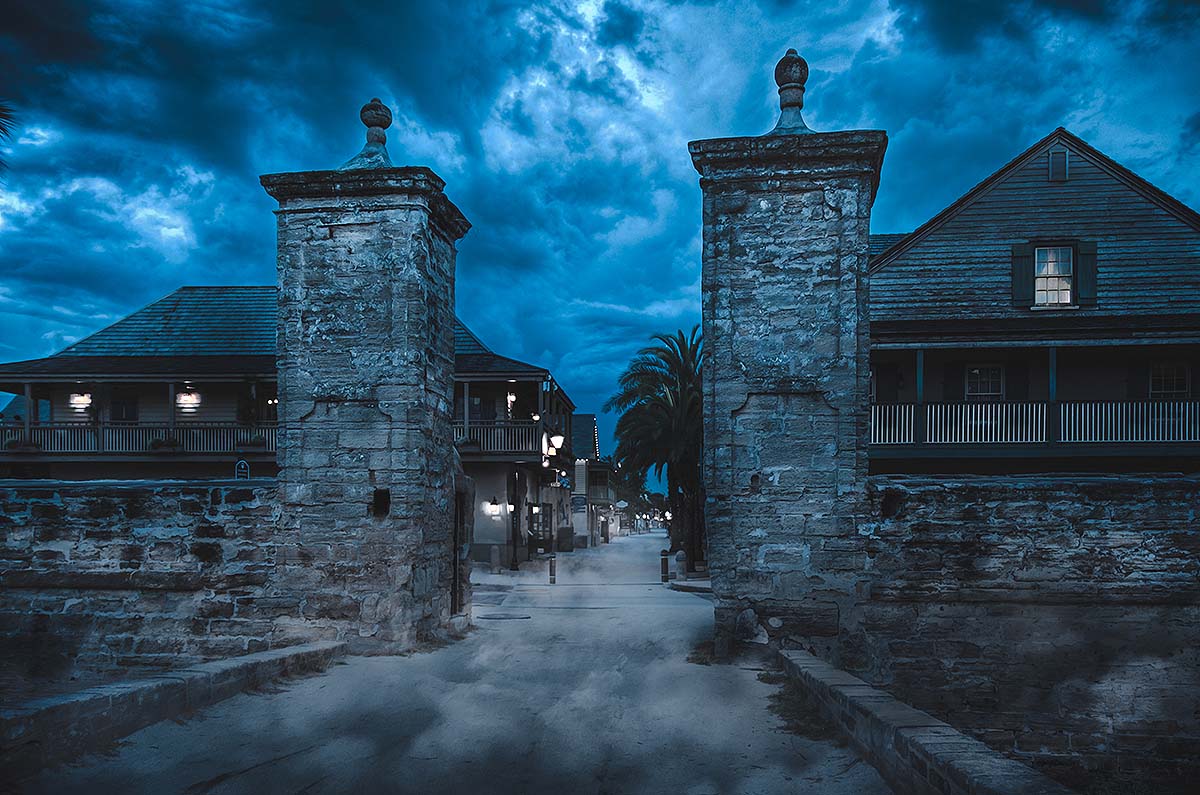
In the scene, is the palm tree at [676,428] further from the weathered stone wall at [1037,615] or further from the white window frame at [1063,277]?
the weathered stone wall at [1037,615]

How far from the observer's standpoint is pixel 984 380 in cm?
2077

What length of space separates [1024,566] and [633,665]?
4170 millimetres

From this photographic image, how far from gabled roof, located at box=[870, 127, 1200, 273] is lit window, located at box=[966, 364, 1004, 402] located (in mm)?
3775

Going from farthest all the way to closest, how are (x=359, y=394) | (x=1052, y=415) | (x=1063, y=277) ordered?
1. (x=1063, y=277)
2. (x=1052, y=415)
3. (x=359, y=394)

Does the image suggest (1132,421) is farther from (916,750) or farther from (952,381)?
(916,750)

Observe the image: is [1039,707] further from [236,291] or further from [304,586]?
[236,291]

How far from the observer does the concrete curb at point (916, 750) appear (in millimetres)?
3604

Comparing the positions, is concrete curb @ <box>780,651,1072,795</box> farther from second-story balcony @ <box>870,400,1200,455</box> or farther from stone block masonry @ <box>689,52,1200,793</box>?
second-story balcony @ <box>870,400,1200,455</box>

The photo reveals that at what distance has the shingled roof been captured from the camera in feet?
83.7

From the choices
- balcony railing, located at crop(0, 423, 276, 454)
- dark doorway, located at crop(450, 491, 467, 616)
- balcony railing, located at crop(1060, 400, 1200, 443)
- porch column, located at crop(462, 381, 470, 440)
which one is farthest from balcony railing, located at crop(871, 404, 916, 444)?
balcony railing, located at crop(0, 423, 276, 454)

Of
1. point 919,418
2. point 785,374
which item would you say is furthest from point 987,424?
point 785,374

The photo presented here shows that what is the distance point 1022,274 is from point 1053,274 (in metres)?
0.85

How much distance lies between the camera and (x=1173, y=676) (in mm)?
7566

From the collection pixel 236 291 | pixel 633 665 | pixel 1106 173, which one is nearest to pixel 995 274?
pixel 1106 173
